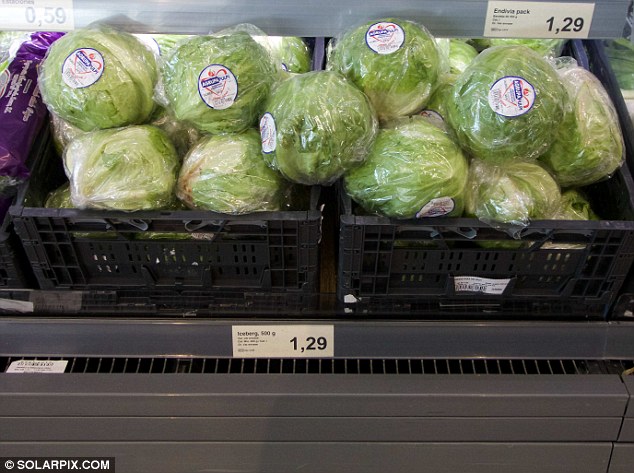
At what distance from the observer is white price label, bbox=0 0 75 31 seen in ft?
3.73

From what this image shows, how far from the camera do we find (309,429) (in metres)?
1.32

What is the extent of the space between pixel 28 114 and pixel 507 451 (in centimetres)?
123

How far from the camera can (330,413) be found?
4.23ft

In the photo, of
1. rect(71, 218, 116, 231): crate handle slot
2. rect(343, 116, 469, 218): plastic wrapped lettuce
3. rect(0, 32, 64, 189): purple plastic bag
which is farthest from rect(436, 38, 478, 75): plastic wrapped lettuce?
rect(0, 32, 64, 189): purple plastic bag

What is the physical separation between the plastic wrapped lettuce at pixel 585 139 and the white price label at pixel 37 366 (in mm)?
1063

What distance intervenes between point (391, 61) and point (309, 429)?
77 centimetres

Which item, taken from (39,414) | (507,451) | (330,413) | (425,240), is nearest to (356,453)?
(330,413)

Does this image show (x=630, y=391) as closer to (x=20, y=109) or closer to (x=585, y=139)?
(x=585, y=139)

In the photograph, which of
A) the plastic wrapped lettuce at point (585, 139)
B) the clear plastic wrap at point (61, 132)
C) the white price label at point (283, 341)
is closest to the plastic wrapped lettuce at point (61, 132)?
the clear plastic wrap at point (61, 132)

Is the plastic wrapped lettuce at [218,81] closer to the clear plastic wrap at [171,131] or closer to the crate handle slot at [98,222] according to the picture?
the clear plastic wrap at [171,131]

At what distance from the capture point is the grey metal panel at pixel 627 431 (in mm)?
1280

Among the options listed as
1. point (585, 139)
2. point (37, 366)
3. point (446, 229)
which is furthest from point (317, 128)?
point (37, 366)

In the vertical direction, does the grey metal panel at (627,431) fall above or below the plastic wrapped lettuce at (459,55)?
→ below

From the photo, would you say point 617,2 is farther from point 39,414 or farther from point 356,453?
point 39,414
